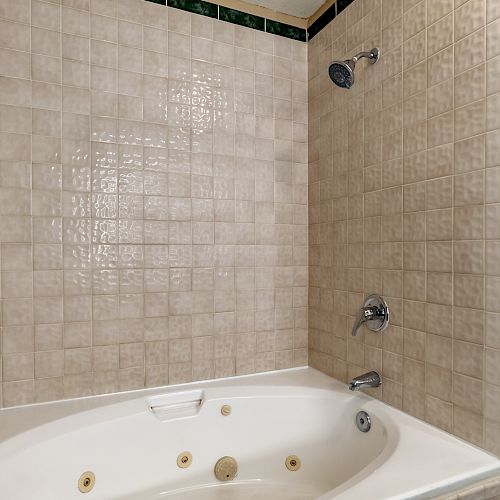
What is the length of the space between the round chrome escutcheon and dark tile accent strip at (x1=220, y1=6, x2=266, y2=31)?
1.79 metres

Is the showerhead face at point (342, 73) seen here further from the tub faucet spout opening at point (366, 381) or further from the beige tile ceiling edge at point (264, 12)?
the tub faucet spout opening at point (366, 381)

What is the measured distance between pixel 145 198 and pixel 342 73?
0.94 metres

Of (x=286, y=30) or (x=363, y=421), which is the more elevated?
(x=286, y=30)

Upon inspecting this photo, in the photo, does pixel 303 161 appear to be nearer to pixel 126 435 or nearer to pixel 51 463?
pixel 126 435

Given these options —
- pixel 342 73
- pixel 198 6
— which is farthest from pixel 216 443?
pixel 198 6

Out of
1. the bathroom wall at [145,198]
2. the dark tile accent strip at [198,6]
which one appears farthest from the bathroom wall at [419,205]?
the dark tile accent strip at [198,6]

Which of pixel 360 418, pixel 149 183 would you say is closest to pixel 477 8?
pixel 149 183

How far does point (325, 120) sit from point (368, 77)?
0.31 metres

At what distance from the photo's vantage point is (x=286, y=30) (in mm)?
1919

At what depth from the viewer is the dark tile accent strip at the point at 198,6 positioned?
169 centimetres

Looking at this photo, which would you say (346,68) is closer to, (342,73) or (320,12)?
(342,73)

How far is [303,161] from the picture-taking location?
1.96m

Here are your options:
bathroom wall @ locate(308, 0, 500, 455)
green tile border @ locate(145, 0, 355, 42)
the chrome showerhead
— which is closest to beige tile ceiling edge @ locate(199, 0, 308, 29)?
green tile border @ locate(145, 0, 355, 42)

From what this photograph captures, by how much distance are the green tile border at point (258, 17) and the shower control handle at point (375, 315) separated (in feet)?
4.20
